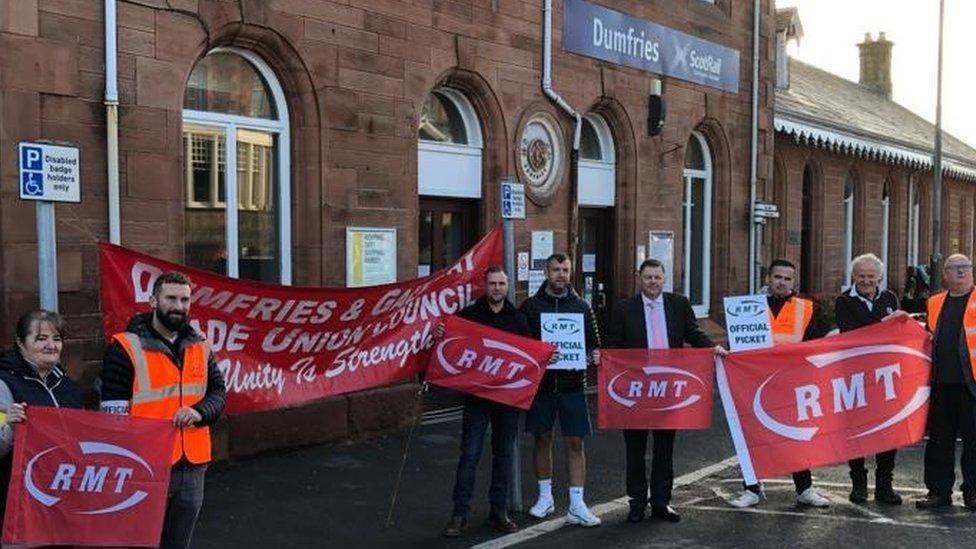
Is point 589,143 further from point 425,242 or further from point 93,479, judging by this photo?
point 93,479

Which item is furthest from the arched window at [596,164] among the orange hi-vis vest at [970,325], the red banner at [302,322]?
the orange hi-vis vest at [970,325]

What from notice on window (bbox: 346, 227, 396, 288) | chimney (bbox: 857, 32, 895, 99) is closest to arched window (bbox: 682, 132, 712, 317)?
notice on window (bbox: 346, 227, 396, 288)

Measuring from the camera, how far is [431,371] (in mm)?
6871

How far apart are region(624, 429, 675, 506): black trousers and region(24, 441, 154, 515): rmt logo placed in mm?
3491

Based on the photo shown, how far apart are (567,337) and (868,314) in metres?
2.45

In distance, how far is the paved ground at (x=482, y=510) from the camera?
6.39m

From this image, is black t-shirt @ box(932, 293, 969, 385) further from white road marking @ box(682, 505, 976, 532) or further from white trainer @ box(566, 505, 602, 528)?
white trainer @ box(566, 505, 602, 528)

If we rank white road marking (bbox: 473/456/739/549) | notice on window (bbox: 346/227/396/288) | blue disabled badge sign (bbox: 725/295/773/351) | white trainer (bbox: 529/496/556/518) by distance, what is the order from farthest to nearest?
notice on window (bbox: 346/227/396/288) → blue disabled badge sign (bbox: 725/295/773/351) → white trainer (bbox: 529/496/556/518) → white road marking (bbox: 473/456/739/549)

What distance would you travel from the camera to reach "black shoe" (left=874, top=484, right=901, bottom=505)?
729 cm

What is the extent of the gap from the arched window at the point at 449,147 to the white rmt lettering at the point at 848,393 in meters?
5.17

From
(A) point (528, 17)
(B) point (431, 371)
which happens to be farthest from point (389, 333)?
(A) point (528, 17)

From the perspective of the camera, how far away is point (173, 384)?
459 cm

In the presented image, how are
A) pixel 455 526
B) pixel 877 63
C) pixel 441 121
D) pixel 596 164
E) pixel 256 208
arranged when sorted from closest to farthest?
pixel 455 526, pixel 256 208, pixel 441 121, pixel 596 164, pixel 877 63

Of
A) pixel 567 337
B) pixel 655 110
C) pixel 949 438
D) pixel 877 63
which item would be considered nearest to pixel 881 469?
pixel 949 438
